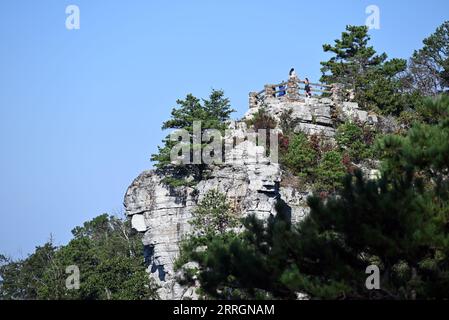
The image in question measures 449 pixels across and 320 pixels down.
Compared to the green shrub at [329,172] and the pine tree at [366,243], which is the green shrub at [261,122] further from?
the pine tree at [366,243]

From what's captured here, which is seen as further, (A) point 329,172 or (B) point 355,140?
(B) point 355,140

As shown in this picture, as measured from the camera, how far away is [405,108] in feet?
132

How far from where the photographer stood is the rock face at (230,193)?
107ft

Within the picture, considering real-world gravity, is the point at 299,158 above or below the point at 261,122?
below

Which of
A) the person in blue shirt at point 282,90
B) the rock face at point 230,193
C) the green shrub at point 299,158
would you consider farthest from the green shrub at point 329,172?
the person in blue shirt at point 282,90

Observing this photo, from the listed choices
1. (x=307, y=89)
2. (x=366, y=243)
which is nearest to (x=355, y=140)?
(x=307, y=89)

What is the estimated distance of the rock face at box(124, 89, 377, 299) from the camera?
32500mm

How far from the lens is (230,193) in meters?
33.2

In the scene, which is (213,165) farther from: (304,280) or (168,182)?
(304,280)

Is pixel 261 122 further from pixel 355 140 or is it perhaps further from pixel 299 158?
pixel 355 140

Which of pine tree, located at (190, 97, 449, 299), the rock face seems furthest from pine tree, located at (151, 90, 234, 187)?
pine tree, located at (190, 97, 449, 299)

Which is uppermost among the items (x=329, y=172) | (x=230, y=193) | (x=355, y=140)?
(x=355, y=140)

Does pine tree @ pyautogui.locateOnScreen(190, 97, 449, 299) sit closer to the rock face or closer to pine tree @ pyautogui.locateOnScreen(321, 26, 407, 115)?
the rock face

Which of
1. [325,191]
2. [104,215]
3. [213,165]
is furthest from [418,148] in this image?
[104,215]
